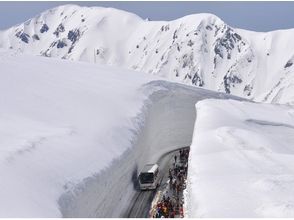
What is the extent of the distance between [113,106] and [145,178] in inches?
420

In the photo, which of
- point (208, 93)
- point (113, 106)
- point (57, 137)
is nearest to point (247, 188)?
point (57, 137)

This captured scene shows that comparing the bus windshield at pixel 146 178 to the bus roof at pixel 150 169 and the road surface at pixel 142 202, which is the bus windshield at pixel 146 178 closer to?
the bus roof at pixel 150 169

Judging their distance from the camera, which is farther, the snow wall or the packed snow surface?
the snow wall

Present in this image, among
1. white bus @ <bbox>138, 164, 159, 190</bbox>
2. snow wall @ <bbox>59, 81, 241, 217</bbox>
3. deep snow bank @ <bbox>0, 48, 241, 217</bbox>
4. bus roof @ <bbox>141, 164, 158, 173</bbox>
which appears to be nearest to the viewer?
deep snow bank @ <bbox>0, 48, 241, 217</bbox>

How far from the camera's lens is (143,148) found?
51469 millimetres

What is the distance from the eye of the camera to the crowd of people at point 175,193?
115ft

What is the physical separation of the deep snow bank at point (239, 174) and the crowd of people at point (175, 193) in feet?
16.0

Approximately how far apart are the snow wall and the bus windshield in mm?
990

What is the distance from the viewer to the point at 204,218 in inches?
712

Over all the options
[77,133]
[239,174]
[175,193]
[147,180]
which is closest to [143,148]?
[147,180]

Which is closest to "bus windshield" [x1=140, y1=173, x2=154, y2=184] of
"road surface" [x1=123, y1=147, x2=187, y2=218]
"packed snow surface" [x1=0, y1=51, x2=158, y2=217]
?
"road surface" [x1=123, y1=147, x2=187, y2=218]

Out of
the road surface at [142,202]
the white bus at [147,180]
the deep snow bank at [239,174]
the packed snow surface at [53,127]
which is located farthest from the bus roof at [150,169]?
the deep snow bank at [239,174]

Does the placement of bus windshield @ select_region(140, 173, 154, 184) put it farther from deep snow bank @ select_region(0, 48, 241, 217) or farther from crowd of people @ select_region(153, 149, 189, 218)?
crowd of people @ select_region(153, 149, 189, 218)

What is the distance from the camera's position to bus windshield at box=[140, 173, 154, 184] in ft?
141
